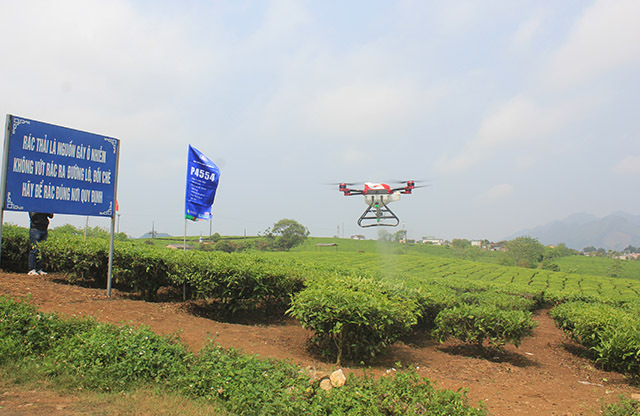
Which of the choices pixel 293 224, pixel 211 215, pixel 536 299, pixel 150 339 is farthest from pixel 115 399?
pixel 293 224

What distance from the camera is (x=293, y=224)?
5838cm

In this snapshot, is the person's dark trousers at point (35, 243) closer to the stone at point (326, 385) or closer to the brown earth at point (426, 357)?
the brown earth at point (426, 357)

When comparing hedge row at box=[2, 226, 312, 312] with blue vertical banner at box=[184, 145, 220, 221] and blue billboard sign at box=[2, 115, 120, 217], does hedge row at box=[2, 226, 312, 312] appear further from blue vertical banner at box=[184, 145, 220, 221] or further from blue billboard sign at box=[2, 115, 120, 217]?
blue vertical banner at box=[184, 145, 220, 221]

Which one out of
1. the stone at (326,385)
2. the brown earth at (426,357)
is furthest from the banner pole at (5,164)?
the stone at (326,385)

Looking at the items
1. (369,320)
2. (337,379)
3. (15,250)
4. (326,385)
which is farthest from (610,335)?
(15,250)

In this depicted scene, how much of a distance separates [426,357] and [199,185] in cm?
624

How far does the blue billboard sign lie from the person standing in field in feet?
5.41

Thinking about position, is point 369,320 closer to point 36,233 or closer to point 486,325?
point 486,325

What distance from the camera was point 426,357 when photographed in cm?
632

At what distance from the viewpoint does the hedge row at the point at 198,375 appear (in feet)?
11.7

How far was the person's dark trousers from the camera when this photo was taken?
7523 mm

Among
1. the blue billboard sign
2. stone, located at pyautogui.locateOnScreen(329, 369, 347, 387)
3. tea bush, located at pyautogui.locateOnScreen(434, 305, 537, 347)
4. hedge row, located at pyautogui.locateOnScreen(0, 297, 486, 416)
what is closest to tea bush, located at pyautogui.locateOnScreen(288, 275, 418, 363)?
stone, located at pyautogui.locateOnScreen(329, 369, 347, 387)

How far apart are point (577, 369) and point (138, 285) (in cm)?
746

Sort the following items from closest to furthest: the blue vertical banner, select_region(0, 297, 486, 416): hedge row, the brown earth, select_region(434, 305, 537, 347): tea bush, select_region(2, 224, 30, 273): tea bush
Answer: select_region(0, 297, 486, 416): hedge row → the brown earth → select_region(434, 305, 537, 347): tea bush → select_region(2, 224, 30, 273): tea bush → the blue vertical banner
